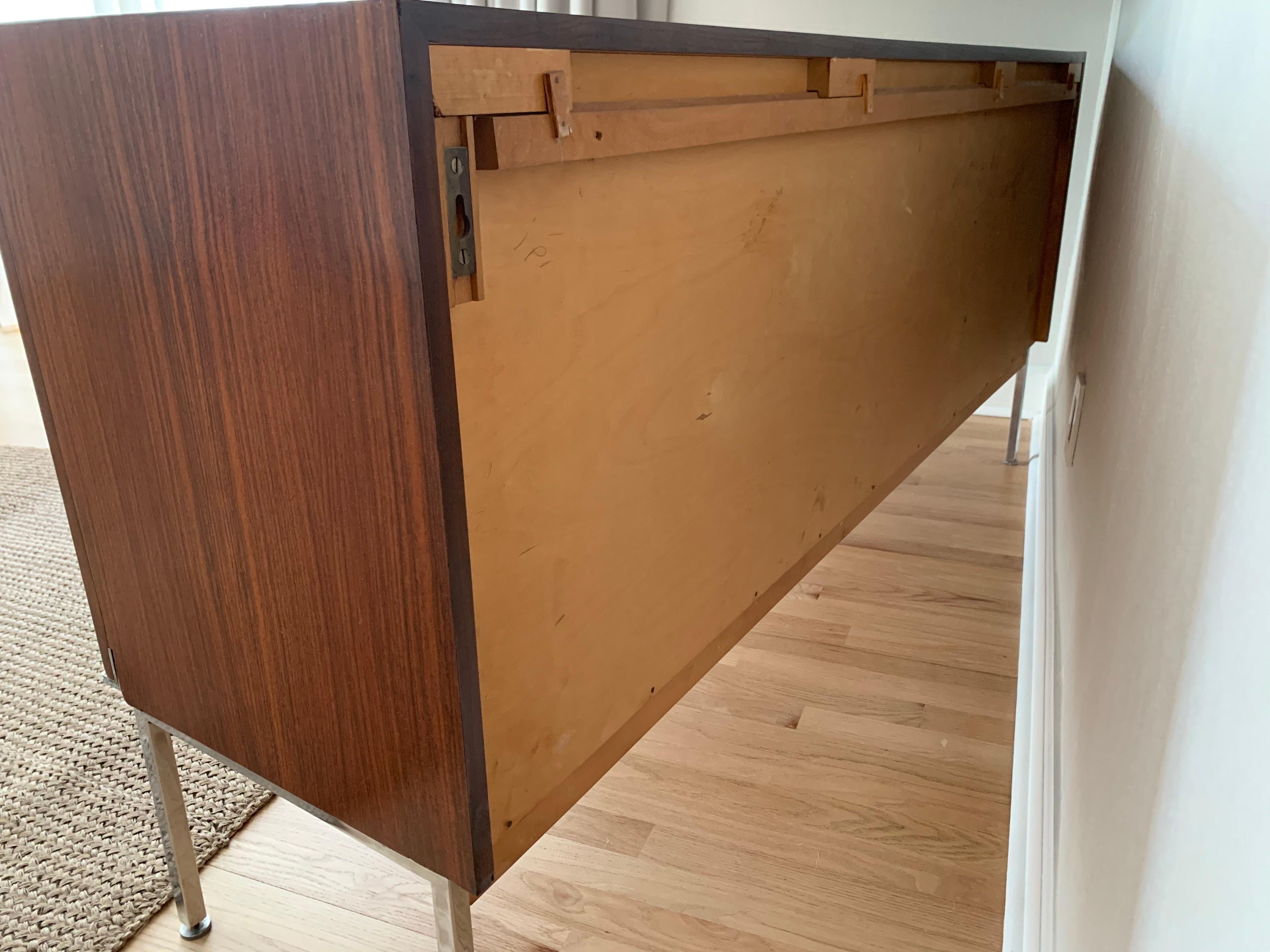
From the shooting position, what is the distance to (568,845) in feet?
3.51

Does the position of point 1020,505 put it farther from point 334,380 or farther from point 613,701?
point 334,380

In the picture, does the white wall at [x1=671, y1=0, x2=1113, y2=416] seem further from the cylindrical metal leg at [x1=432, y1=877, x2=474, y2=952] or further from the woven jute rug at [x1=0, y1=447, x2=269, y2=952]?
the cylindrical metal leg at [x1=432, y1=877, x2=474, y2=952]

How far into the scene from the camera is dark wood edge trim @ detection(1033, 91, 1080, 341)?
69.7 inches

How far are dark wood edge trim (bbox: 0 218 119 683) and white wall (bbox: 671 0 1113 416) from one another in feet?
5.53

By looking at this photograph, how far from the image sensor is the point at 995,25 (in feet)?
7.08

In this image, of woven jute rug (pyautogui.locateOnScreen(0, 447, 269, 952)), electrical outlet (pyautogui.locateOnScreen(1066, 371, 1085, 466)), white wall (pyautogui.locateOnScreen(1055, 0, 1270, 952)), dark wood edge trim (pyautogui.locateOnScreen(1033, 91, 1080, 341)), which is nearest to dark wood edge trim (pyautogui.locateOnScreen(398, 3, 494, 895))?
white wall (pyautogui.locateOnScreen(1055, 0, 1270, 952))

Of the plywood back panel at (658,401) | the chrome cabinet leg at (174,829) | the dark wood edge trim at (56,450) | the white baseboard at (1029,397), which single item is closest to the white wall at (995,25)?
the white baseboard at (1029,397)

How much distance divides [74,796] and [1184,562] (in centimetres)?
121

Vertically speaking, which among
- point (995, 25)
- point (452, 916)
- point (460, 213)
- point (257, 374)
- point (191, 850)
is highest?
point (995, 25)

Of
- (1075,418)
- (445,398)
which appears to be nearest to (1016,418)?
(1075,418)

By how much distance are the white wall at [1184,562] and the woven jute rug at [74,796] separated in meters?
0.91

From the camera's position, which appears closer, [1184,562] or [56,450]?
[1184,562]

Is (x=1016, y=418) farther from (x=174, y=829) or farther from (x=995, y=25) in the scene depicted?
(x=174, y=829)

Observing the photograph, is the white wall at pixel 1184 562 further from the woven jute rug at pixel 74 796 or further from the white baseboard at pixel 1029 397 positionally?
the white baseboard at pixel 1029 397
